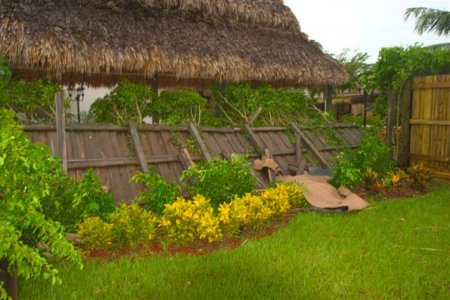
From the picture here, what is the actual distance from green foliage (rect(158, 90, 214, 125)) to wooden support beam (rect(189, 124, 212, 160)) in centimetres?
37

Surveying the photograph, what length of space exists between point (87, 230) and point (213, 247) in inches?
60.3

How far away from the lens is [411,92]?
9.05 metres

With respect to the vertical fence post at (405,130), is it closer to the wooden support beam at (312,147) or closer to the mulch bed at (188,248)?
the wooden support beam at (312,147)

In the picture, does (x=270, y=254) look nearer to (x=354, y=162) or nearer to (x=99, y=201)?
(x=99, y=201)

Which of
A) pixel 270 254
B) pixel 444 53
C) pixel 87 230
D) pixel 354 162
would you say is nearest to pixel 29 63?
pixel 87 230

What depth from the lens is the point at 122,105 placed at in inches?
303

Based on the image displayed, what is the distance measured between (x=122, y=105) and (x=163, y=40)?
1916mm

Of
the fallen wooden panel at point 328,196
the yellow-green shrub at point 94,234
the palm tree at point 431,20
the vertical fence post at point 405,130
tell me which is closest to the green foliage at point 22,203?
the yellow-green shrub at point 94,234

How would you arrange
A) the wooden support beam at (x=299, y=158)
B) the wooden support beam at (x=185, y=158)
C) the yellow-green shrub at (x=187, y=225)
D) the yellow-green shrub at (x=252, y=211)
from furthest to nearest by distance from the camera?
the wooden support beam at (x=299, y=158) < the wooden support beam at (x=185, y=158) < the yellow-green shrub at (x=252, y=211) < the yellow-green shrub at (x=187, y=225)

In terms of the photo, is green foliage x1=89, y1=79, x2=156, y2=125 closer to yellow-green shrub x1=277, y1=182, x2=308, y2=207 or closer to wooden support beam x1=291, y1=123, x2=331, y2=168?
yellow-green shrub x1=277, y1=182, x2=308, y2=207

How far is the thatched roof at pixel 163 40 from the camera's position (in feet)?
23.6

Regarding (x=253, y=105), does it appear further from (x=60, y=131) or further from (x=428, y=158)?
(x=60, y=131)

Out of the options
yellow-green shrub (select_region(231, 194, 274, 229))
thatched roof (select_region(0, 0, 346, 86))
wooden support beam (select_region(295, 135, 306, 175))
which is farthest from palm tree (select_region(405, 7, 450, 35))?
yellow-green shrub (select_region(231, 194, 274, 229))

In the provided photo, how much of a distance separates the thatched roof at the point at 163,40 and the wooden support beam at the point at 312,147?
1.57 m
